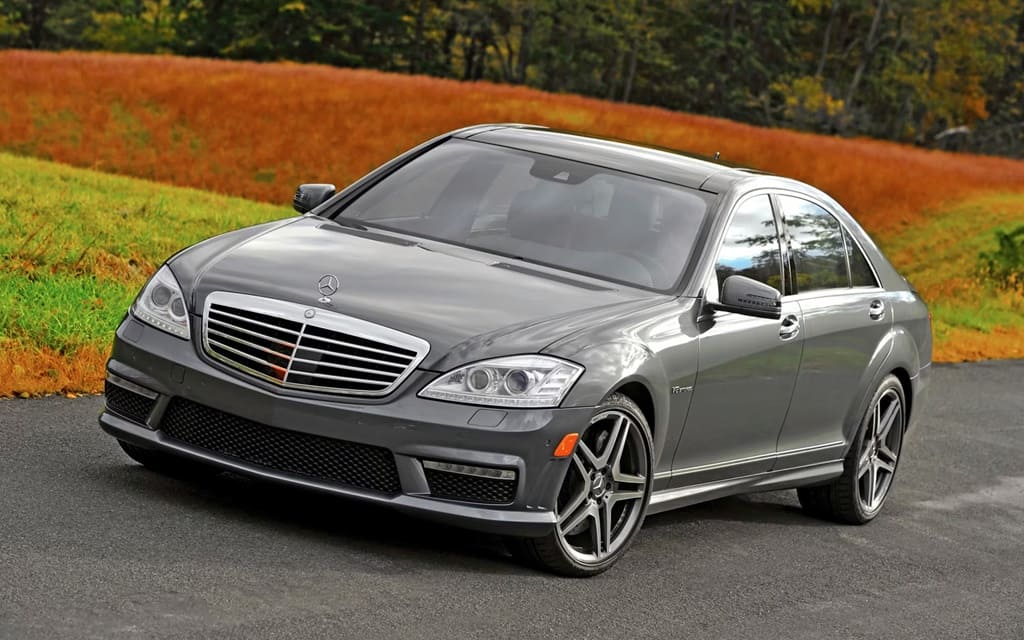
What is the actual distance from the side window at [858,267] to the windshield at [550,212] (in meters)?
1.33

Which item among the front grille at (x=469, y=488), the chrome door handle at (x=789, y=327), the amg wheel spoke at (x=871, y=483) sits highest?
the chrome door handle at (x=789, y=327)

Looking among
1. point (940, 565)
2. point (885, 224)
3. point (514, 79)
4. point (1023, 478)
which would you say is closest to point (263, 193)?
point (885, 224)

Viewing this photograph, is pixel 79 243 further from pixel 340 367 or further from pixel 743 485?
pixel 340 367

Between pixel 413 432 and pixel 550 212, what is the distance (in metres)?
1.85

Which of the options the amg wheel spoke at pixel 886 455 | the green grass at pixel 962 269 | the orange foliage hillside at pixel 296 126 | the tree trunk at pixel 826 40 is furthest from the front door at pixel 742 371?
the tree trunk at pixel 826 40

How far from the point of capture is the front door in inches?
275

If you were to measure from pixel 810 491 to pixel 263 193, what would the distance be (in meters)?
20.8

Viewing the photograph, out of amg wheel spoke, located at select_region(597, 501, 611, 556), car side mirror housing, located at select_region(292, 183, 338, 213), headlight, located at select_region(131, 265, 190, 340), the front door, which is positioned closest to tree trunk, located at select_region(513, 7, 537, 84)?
car side mirror housing, located at select_region(292, 183, 338, 213)

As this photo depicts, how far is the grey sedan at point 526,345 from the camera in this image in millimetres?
6027

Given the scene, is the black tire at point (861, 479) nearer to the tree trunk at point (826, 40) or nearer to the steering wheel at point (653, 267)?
the steering wheel at point (653, 267)

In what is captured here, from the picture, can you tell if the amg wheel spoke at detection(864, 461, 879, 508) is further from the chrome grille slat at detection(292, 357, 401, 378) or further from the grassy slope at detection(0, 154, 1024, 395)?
the grassy slope at detection(0, 154, 1024, 395)

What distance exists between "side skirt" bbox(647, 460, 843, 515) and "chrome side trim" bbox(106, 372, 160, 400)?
1.99 m

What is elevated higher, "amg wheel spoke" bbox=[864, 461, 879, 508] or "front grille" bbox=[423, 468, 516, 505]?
"front grille" bbox=[423, 468, 516, 505]

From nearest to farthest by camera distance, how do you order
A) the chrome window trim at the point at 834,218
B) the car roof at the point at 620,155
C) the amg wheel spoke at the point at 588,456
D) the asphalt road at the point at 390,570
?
the asphalt road at the point at 390,570, the amg wheel spoke at the point at 588,456, the car roof at the point at 620,155, the chrome window trim at the point at 834,218
